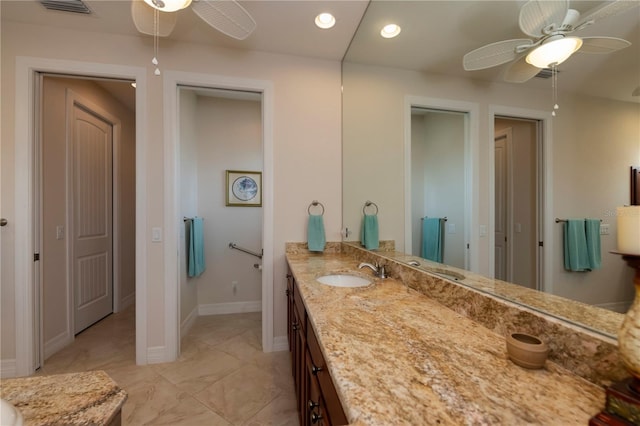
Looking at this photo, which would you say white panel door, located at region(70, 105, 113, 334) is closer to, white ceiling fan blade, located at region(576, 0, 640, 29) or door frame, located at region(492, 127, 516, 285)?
door frame, located at region(492, 127, 516, 285)

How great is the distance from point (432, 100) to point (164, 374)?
2556mm

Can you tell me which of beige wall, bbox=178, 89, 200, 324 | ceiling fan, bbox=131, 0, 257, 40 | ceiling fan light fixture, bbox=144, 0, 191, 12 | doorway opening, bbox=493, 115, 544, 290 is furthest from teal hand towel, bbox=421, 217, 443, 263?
beige wall, bbox=178, 89, 200, 324

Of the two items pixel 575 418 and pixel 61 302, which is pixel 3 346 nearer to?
pixel 61 302

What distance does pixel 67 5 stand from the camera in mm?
1698

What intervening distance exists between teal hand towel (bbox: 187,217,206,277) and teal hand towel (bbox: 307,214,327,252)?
51.8 inches

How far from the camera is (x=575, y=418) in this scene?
0.47m

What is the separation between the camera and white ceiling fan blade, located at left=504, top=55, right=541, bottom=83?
74cm

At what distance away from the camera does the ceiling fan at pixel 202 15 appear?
55.3 inches

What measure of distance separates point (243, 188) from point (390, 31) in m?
2.30

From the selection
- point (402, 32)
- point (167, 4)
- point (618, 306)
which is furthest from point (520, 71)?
point (167, 4)

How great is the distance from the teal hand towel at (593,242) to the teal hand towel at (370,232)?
1.25 m

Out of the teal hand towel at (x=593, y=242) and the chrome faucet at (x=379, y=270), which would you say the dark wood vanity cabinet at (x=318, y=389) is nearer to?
the chrome faucet at (x=379, y=270)

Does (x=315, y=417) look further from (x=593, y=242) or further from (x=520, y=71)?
(x=520, y=71)

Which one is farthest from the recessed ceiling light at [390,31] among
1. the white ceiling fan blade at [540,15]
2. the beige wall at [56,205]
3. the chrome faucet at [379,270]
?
the beige wall at [56,205]
